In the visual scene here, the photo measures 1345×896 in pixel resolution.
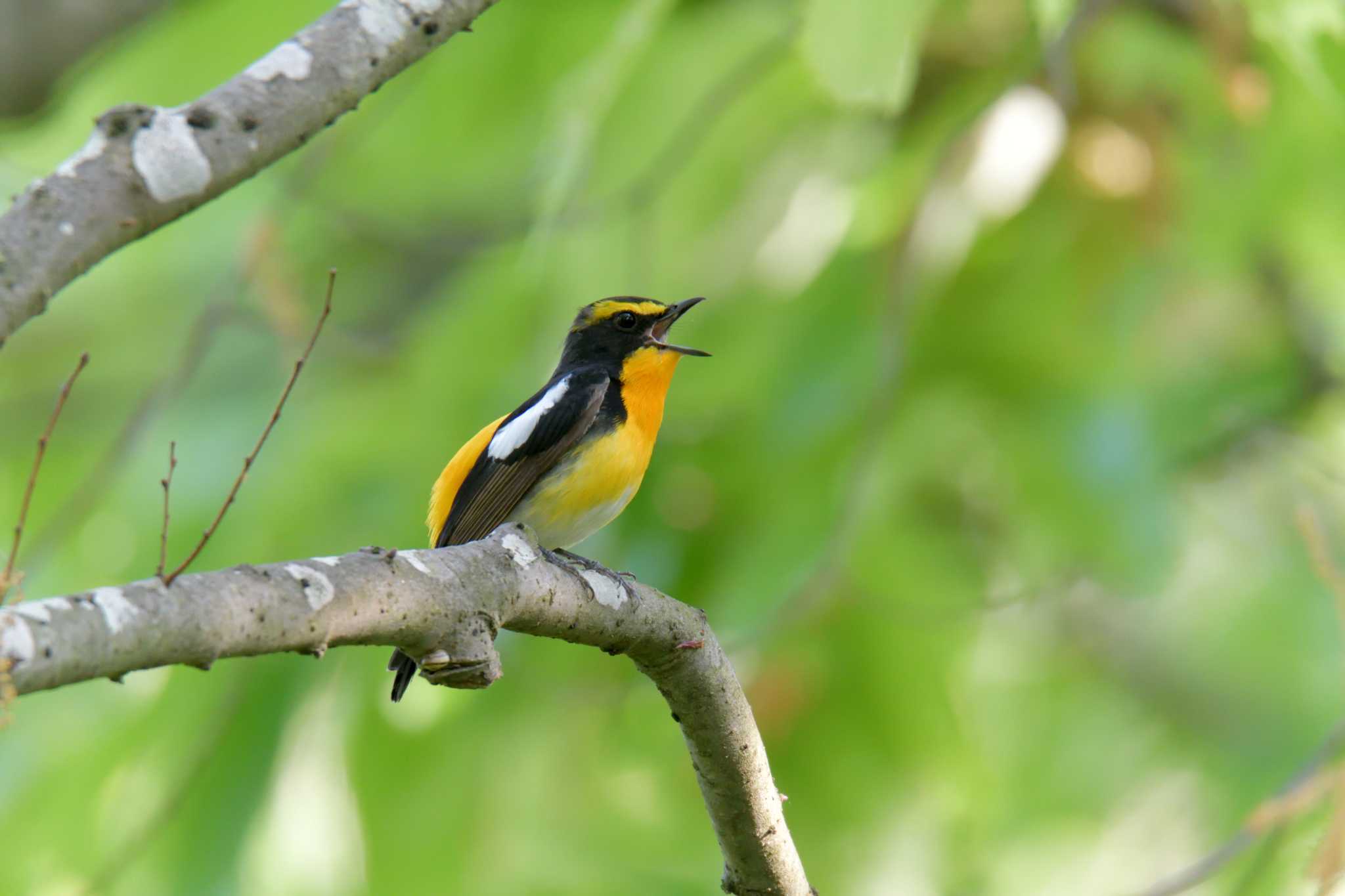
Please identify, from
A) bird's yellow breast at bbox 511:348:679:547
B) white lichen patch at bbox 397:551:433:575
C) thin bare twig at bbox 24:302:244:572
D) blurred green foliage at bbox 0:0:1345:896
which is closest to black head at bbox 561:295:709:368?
bird's yellow breast at bbox 511:348:679:547

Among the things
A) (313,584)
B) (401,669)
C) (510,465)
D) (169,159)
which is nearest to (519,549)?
(313,584)

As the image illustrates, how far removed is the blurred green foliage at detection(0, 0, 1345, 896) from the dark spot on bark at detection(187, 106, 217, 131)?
1880 mm

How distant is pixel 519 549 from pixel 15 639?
4.00 ft

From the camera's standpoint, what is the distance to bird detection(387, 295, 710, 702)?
4.36 metres

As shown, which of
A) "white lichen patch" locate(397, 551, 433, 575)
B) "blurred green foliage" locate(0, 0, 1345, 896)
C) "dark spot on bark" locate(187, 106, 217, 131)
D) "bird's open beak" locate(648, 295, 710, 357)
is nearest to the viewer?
"white lichen patch" locate(397, 551, 433, 575)

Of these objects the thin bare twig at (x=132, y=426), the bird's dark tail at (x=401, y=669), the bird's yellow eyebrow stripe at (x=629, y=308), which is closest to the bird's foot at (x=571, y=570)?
the bird's dark tail at (x=401, y=669)

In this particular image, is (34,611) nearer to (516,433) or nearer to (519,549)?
(519,549)

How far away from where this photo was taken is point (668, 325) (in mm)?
5164

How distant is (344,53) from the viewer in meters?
2.96

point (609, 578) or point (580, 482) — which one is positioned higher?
point (609, 578)

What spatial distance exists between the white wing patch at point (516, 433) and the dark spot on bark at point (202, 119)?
1.70m

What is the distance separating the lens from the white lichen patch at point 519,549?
269cm

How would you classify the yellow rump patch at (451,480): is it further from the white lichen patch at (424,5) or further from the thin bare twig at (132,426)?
the white lichen patch at (424,5)

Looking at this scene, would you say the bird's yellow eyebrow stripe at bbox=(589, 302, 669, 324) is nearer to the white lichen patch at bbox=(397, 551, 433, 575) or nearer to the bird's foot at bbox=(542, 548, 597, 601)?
the bird's foot at bbox=(542, 548, 597, 601)
